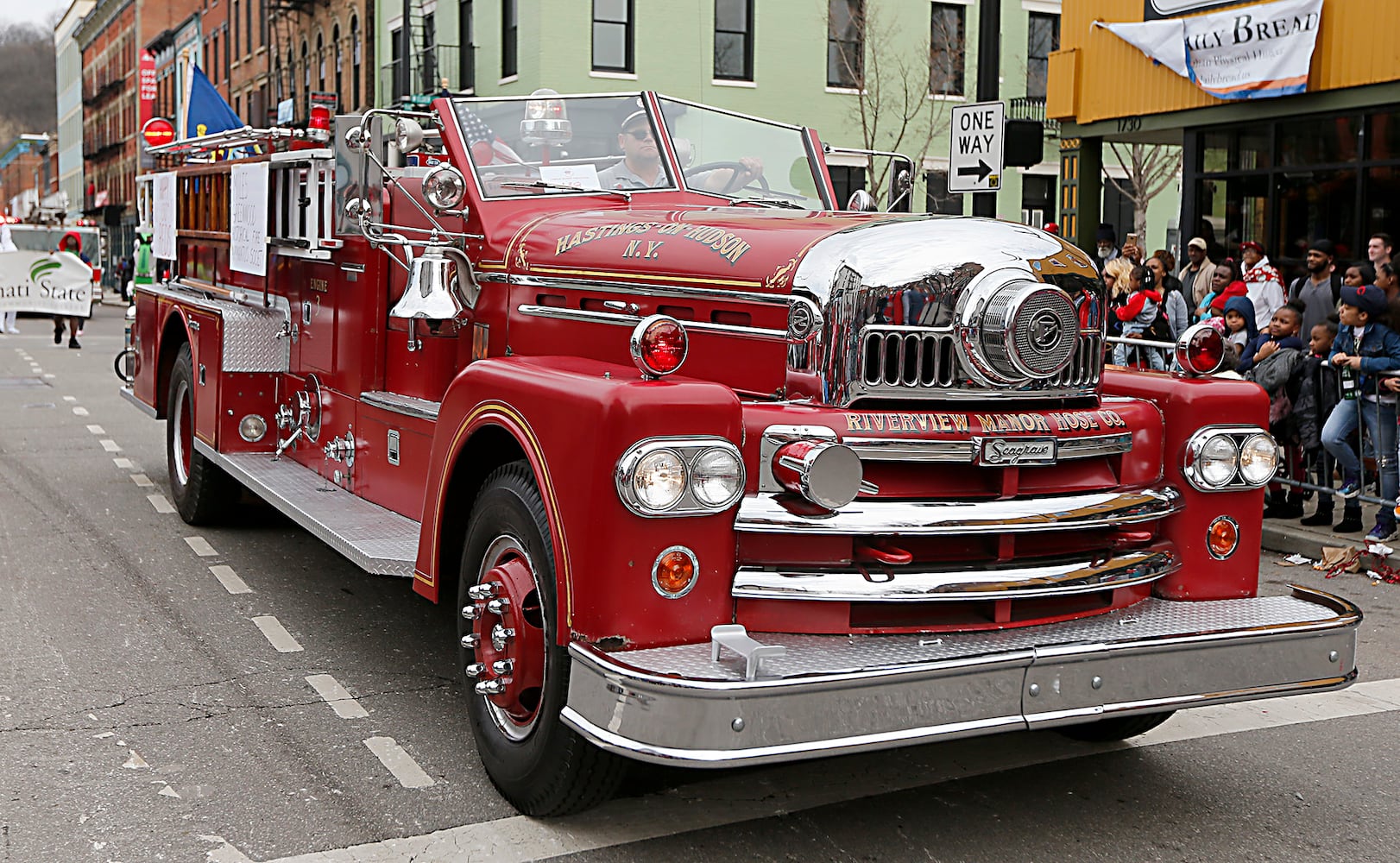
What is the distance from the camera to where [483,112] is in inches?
235

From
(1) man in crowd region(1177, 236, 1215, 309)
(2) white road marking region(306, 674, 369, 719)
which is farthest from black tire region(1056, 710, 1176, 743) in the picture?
(1) man in crowd region(1177, 236, 1215, 309)

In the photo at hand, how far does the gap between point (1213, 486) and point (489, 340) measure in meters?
2.61

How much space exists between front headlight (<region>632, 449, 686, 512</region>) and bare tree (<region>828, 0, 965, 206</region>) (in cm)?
2455

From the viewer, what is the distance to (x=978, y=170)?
34.9ft

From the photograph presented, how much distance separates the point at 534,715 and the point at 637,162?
2.62 metres

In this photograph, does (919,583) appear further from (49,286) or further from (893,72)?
(893,72)

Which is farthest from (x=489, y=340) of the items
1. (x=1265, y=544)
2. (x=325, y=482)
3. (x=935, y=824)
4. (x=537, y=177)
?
(x=1265, y=544)

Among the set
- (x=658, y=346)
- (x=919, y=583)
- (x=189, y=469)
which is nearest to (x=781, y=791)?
(x=919, y=583)

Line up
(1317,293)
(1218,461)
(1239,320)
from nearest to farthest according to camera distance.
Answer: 1. (1218,461)
2. (1239,320)
3. (1317,293)

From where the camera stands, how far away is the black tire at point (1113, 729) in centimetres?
495

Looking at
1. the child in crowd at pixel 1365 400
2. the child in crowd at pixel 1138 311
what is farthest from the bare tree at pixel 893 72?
the child in crowd at pixel 1365 400

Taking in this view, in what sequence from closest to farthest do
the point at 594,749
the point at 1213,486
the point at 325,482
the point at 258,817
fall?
the point at 594,749, the point at 258,817, the point at 1213,486, the point at 325,482

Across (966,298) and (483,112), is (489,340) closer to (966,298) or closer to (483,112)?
(483,112)

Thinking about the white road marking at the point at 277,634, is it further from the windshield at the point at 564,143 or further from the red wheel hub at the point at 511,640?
the windshield at the point at 564,143
